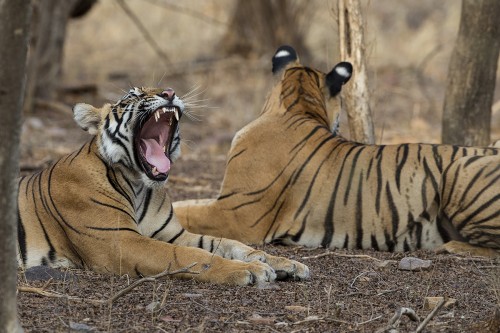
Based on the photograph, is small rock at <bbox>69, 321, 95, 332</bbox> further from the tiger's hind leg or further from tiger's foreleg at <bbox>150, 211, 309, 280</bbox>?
the tiger's hind leg

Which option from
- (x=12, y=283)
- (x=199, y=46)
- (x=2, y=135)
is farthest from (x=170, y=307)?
(x=199, y=46)

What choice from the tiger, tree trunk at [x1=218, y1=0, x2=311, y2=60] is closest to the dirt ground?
the tiger

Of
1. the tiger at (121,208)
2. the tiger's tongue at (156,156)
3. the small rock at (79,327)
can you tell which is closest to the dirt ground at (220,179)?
the small rock at (79,327)

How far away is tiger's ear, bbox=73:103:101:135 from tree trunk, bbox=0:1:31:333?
1833 mm

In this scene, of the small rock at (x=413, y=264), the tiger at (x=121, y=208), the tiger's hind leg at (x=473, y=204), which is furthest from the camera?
the tiger's hind leg at (x=473, y=204)

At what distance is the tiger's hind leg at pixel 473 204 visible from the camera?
5.44 meters

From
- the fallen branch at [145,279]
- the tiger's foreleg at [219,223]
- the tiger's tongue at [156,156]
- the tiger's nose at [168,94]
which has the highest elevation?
the tiger's nose at [168,94]

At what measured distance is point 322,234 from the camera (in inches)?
223

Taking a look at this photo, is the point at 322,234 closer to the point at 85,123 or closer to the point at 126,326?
the point at 85,123

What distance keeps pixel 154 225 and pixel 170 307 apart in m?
1.08

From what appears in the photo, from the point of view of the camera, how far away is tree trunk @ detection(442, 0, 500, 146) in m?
6.78

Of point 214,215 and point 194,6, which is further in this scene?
point 194,6

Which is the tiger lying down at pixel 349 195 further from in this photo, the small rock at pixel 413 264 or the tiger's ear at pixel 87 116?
the tiger's ear at pixel 87 116

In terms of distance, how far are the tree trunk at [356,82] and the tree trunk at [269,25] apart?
22.3 feet
